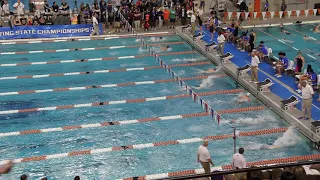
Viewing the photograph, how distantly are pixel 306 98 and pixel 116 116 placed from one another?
5965mm

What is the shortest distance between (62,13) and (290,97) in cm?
1472

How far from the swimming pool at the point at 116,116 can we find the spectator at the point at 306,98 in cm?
72

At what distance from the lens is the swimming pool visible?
12.9 metres

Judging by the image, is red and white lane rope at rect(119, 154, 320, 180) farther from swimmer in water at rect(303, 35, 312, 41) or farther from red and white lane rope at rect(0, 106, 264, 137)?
swimmer in water at rect(303, 35, 312, 41)

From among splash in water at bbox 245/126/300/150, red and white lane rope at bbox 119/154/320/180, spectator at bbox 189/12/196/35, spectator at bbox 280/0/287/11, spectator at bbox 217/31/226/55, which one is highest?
spectator at bbox 280/0/287/11

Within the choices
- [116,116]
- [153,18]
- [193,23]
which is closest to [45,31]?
[153,18]

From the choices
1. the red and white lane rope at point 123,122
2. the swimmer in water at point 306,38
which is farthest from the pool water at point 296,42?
the red and white lane rope at point 123,122

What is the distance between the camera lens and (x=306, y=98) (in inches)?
549

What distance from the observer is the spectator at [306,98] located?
45.4 ft

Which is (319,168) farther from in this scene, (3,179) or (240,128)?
(3,179)

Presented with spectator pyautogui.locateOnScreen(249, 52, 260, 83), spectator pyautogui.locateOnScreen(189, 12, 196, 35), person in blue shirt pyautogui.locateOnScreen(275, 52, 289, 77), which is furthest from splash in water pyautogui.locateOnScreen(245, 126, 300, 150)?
spectator pyautogui.locateOnScreen(189, 12, 196, 35)

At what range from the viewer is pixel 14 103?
17.0 m

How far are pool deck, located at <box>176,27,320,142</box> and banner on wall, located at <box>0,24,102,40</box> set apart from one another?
5872 millimetres

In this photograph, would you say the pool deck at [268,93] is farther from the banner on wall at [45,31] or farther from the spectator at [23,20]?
the spectator at [23,20]
